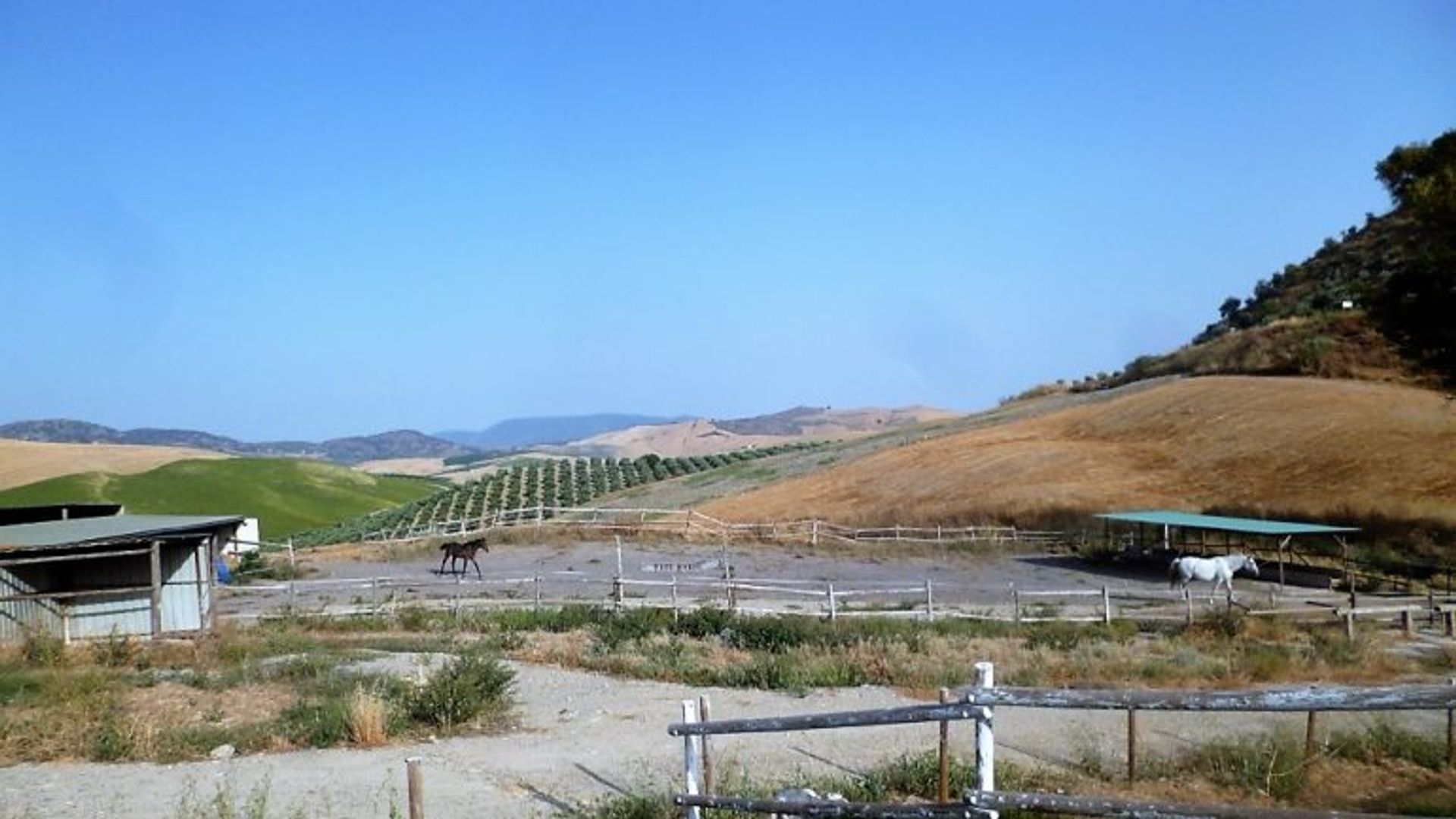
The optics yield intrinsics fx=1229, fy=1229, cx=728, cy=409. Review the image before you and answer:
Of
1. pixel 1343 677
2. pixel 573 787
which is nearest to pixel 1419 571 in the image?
pixel 1343 677

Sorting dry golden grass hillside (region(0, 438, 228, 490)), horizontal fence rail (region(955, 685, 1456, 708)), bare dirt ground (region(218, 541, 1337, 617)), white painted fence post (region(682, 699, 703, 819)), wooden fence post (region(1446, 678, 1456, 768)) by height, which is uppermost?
dry golden grass hillside (region(0, 438, 228, 490))

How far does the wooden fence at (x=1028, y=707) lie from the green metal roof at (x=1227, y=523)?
28575 millimetres

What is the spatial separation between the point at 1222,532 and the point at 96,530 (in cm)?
3513

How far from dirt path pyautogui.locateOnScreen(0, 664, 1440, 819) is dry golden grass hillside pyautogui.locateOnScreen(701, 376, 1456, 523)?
94.8 ft

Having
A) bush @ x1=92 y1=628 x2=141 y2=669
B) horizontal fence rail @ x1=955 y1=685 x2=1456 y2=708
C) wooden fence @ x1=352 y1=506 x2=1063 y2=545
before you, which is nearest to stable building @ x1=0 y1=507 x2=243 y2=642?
bush @ x1=92 y1=628 x2=141 y2=669

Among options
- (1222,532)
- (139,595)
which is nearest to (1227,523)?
(1222,532)

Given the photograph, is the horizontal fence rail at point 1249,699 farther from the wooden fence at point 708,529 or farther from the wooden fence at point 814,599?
the wooden fence at point 708,529

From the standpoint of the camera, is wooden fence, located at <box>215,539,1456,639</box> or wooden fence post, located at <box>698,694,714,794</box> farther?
wooden fence, located at <box>215,539,1456,639</box>

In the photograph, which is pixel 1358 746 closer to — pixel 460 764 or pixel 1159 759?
pixel 1159 759

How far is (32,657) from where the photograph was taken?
2223cm

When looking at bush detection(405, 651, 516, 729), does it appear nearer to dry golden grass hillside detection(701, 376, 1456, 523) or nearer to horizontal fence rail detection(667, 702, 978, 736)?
horizontal fence rail detection(667, 702, 978, 736)

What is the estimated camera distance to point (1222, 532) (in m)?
43.1

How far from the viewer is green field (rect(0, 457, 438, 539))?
286ft

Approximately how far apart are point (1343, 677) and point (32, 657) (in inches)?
874
